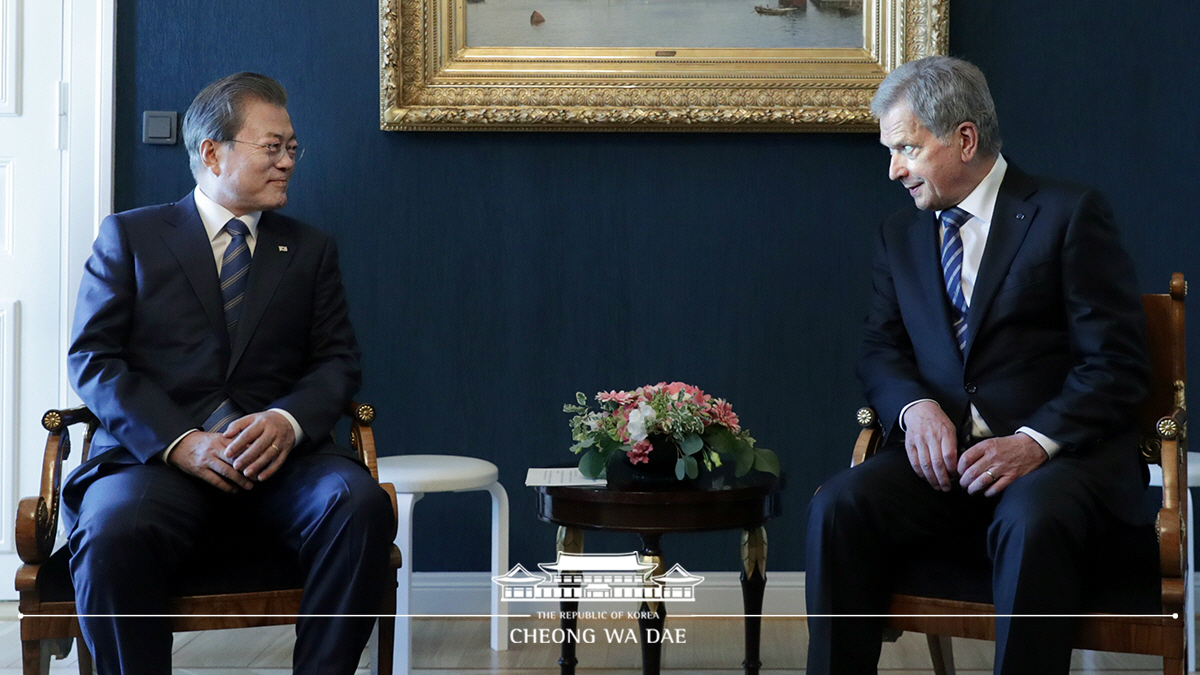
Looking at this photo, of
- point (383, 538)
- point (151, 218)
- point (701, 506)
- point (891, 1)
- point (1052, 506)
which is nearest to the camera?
point (1052, 506)

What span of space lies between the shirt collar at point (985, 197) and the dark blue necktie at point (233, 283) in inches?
65.2

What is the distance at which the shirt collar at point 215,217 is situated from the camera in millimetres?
2543

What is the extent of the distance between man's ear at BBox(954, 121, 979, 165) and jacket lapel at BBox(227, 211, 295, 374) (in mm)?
1568

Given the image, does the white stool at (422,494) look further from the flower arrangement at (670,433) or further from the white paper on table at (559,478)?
the flower arrangement at (670,433)

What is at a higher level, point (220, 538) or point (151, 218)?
point (151, 218)

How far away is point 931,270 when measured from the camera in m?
2.40

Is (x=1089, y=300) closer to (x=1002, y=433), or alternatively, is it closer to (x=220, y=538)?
(x=1002, y=433)

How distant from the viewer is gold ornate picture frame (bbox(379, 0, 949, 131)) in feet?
10.9

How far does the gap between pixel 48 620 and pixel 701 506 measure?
4.32 feet

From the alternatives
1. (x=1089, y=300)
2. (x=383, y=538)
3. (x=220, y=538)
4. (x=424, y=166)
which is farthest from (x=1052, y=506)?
(x=424, y=166)

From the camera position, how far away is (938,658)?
2570 millimetres

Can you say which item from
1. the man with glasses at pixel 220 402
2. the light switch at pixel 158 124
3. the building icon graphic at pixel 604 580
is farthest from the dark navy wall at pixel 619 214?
the man with glasses at pixel 220 402

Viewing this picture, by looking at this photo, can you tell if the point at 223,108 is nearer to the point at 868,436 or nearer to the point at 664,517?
the point at 664,517

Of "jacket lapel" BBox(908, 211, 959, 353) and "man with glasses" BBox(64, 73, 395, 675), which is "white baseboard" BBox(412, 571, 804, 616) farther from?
"jacket lapel" BBox(908, 211, 959, 353)
